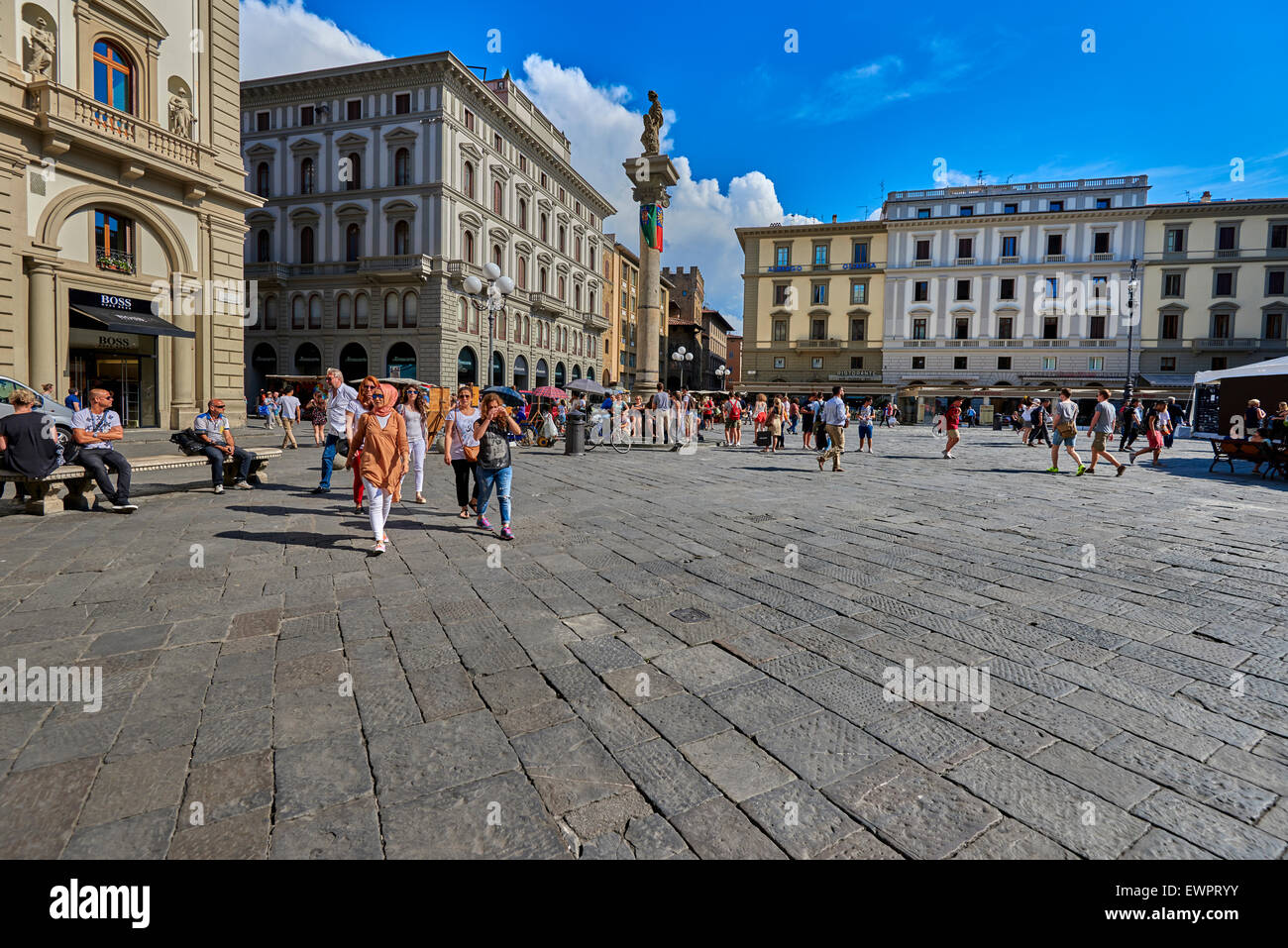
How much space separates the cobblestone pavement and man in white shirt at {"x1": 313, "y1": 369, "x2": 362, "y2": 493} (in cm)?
253

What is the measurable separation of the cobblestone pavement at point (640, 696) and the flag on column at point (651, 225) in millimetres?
14967

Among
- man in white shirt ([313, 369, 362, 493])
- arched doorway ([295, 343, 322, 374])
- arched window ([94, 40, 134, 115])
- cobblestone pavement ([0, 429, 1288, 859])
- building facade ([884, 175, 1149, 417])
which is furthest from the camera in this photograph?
building facade ([884, 175, 1149, 417])

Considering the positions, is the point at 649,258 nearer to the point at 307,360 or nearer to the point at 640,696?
the point at 640,696

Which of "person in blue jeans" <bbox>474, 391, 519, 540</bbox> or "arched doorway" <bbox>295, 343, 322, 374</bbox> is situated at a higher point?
"arched doorway" <bbox>295, 343, 322, 374</bbox>

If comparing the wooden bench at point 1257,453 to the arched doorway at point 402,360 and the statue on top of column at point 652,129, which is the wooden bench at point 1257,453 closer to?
the statue on top of column at point 652,129

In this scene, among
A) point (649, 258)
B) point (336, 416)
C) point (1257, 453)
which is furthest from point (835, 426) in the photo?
point (649, 258)

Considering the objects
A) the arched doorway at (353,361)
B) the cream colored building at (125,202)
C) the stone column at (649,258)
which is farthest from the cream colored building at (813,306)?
the cream colored building at (125,202)

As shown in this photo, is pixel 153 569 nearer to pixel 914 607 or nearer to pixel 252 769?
pixel 252 769

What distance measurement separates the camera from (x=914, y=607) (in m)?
4.28

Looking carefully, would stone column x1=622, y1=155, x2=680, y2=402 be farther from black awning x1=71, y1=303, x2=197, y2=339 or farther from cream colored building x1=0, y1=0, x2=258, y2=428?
black awning x1=71, y1=303, x2=197, y2=339

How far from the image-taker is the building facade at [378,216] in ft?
108

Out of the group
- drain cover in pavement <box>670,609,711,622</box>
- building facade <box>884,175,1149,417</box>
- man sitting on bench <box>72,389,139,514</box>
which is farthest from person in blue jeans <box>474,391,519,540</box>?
building facade <box>884,175,1149,417</box>

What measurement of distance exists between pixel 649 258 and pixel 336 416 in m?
12.7

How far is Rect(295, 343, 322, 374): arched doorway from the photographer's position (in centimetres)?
3534
